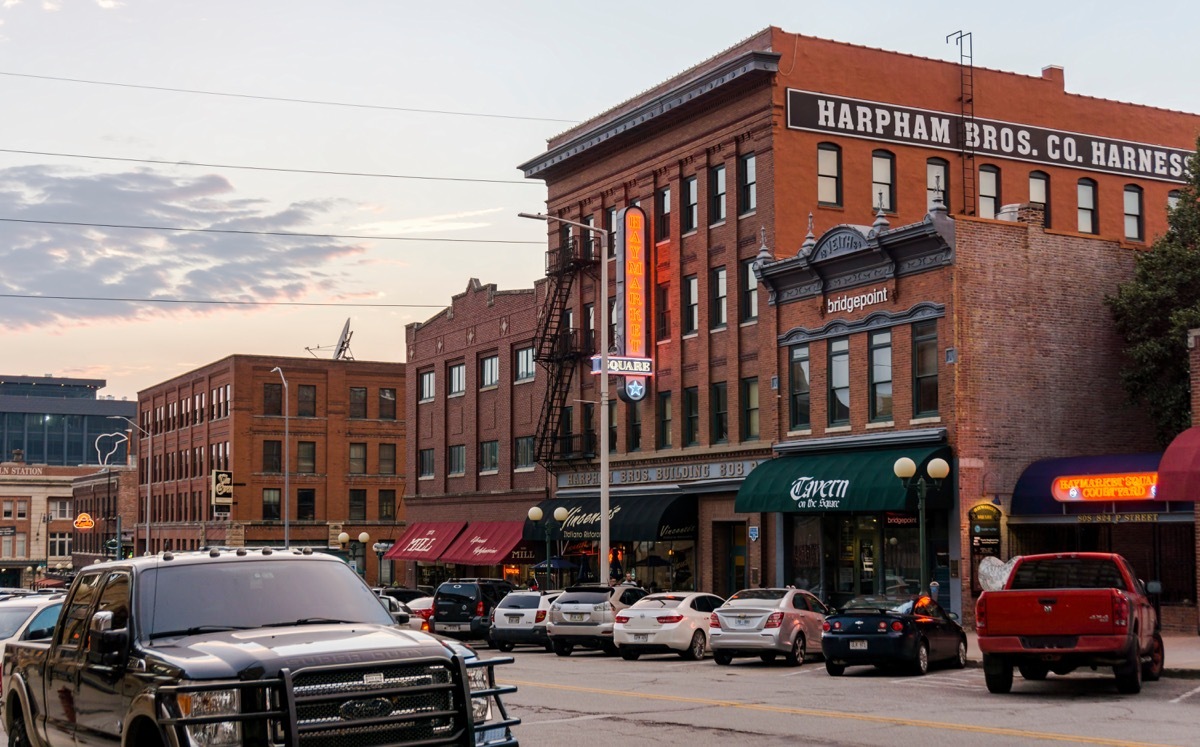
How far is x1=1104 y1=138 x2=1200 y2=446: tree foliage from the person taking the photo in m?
36.0

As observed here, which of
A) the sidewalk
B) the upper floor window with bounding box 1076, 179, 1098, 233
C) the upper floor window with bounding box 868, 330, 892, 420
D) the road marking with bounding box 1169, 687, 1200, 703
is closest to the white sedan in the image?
the sidewalk

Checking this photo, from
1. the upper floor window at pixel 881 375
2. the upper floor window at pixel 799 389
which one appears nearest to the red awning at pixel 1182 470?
the upper floor window at pixel 881 375

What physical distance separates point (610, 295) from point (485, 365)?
11.3 meters

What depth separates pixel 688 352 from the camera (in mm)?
46062

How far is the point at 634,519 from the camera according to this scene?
45.8 metres

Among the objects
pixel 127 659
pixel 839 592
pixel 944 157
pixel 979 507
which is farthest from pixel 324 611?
pixel 944 157

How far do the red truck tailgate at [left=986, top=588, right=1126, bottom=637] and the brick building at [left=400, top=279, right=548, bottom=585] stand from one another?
34.5 meters

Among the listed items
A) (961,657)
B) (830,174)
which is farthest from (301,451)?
(961,657)

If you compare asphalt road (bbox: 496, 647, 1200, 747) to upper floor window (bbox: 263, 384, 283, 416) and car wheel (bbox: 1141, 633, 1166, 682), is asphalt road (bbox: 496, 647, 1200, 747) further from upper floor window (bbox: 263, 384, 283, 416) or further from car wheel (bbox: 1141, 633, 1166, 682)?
upper floor window (bbox: 263, 384, 283, 416)

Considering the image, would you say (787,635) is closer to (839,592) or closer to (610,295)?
(839,592)

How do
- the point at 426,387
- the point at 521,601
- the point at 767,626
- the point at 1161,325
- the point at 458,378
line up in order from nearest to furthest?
the point at 767,626
the point at 521,601
the point at 1161,325
the point at 458,378
the point at 426,387

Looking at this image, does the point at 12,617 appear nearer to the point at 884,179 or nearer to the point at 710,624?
the point at 710,624

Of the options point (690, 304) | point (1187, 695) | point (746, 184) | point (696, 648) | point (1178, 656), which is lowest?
point (696, 648)

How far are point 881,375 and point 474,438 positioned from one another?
26.1m
